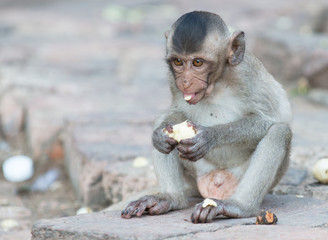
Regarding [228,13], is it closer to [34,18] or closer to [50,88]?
[34,18]

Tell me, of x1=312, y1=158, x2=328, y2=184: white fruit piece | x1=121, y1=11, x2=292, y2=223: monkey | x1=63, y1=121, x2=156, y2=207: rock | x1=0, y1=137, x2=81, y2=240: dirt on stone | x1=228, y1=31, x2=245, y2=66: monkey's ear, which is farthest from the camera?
x1=63, y1=121, x2=156, y2=207: rock

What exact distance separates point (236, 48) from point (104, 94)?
416 centimetres

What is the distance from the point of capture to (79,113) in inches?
319

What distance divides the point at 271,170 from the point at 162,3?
10167 millimetres

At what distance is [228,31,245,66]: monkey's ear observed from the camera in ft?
16.5

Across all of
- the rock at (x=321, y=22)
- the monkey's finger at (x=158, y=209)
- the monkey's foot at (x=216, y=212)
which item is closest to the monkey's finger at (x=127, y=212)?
the monkey's finger at (x=158, y=209)

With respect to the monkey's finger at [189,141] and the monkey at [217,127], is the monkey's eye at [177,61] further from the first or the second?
the monkey's finger at [189,141]

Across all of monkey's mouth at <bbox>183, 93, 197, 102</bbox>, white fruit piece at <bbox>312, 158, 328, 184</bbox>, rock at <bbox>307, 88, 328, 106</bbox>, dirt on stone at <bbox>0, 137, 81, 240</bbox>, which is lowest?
dirt on stone at <bbox>0, 137, 81, 240</bbox>

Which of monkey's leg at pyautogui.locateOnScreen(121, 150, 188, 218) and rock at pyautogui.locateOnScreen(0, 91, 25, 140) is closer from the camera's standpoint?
monkey's leg at pyautogui.locateOnScreen(121, 150, 188, 218)

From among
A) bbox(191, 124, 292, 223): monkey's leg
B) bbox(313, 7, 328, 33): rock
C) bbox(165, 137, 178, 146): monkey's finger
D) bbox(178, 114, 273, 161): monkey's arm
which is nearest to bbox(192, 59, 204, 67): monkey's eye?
bbox(178, 114, 273, 161): monkey's arm

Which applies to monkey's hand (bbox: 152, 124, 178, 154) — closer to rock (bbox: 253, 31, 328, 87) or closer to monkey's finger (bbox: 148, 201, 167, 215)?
monkey's finger (bbox: 148, 201, 167, 215)

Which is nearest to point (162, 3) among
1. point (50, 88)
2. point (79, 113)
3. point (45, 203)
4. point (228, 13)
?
point (228, 13)

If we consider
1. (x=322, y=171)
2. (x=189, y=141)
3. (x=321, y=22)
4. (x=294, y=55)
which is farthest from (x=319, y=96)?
(x=189, y=141)

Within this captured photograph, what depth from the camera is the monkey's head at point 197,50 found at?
4754 mm
